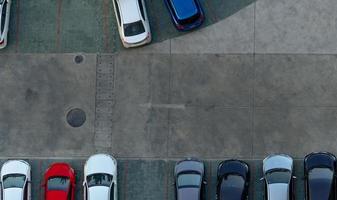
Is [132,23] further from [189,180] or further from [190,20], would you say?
[189,180]

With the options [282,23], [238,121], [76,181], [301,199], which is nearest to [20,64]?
[76,181]

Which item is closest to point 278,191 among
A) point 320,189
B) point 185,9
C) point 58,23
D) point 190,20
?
point 320,189

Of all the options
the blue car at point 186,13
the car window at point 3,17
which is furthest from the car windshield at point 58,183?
the blue car at point 186,13

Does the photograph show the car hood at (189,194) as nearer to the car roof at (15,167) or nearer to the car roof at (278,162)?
the car roof at (278,162)

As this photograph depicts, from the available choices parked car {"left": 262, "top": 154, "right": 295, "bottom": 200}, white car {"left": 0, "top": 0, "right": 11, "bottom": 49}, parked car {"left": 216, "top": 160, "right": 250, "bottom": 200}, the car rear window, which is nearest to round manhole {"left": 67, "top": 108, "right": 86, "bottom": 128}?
white car {"left": 0, "top": 0, "right": 11, "bottom": 49}

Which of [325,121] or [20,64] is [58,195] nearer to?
[20,64]

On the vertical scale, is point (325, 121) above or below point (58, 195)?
above

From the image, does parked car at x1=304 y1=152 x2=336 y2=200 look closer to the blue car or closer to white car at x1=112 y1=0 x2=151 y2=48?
the blue car
